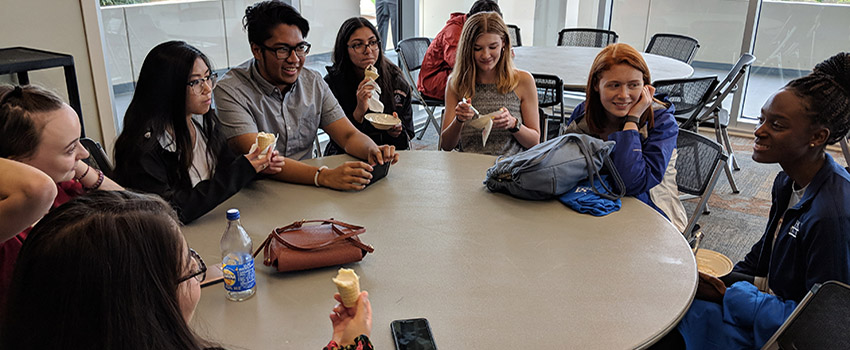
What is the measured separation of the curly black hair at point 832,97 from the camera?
1.77 m

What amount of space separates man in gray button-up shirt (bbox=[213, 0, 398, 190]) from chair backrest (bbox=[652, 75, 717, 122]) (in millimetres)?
2108

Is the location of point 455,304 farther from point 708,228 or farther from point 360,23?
point 708,228

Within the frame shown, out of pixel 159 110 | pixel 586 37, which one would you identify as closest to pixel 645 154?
pixel 159 110

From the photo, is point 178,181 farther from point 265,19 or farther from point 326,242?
point 265,19

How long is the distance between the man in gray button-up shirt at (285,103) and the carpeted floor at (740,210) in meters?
2.17

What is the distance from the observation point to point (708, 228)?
3648 millimetres

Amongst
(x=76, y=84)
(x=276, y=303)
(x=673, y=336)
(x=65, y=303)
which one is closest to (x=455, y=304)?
(x=276, y=303)

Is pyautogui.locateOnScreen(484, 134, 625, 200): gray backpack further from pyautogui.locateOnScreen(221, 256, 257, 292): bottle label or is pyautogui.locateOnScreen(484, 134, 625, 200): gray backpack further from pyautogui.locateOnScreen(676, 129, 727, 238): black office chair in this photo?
pyautogui.locateOnScreen(221, 256, 257, 292): bottle label

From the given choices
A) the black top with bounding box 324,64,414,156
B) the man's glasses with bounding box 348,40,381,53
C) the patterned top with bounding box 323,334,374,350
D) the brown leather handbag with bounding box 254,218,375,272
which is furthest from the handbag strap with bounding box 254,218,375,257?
the man's glasses with bounding box 348,40,381,53

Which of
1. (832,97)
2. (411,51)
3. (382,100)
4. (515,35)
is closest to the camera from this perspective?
(832,97)

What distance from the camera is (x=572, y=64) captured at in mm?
4426

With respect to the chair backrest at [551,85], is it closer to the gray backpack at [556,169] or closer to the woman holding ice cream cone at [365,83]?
the woman holding ice cream cone at [365,83]

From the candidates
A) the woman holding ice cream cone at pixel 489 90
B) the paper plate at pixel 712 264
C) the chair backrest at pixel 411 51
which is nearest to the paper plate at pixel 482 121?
the woman holding ice cream cone at pixel 489 90

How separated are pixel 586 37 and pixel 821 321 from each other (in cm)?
460
